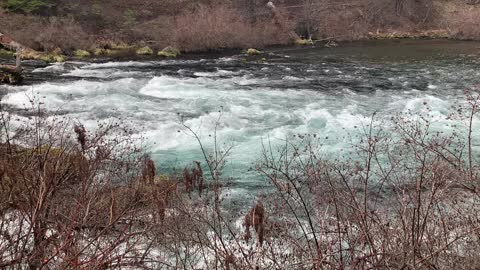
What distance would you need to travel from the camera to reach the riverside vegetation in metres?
3.93

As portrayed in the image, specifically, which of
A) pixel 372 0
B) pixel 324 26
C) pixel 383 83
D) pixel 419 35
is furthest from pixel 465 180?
pixel 372 0

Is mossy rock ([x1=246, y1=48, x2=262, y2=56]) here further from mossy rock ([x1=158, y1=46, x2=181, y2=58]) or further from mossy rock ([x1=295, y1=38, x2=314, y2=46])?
mossy rock ([x1=295, y1=38, x2=314, y2=46])

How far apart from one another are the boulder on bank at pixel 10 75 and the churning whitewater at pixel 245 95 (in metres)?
0.61

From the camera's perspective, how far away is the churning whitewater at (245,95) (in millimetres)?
11898

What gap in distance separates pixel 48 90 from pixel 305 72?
1155 cm

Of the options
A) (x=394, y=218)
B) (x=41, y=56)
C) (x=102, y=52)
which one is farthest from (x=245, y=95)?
(x=102, y=52)

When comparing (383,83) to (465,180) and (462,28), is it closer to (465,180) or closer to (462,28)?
(465,180)

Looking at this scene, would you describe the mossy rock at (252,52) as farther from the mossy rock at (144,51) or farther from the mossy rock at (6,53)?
the mossy rock at (6,53)

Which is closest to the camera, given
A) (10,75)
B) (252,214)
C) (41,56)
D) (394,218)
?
(252,214)

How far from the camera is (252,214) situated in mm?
6031

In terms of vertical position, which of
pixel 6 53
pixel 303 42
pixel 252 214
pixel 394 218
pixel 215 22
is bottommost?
pixel 394 218

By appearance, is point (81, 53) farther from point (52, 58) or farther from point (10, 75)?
point (10, 75)

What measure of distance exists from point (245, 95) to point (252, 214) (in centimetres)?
1108

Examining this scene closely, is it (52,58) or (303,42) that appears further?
(303,42)
